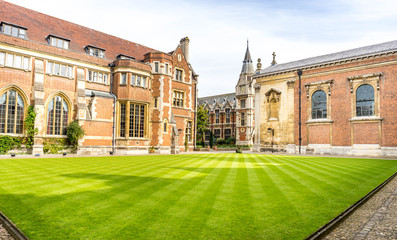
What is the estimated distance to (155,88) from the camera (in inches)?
1186

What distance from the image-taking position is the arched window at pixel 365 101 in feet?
90.1

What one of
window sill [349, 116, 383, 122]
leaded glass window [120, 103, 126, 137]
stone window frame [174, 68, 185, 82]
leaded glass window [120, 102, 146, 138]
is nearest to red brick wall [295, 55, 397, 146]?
window sill [349, 116, 383, 122]

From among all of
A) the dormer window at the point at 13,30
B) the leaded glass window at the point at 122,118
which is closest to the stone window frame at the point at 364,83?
the leaded glass window at the point at 122,118

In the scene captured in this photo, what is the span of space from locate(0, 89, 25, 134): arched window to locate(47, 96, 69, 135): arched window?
223 centimetres

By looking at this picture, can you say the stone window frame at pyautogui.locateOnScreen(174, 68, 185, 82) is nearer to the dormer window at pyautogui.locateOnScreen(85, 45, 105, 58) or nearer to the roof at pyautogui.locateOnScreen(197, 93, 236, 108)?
the dormer window at pyautogui.locateOnScreen(85, 45, 105, 58)

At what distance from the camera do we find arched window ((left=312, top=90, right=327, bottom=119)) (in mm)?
30938

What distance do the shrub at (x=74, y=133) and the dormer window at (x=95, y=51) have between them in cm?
805

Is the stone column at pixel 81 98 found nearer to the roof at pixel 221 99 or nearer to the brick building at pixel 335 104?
the brick building at pixel 335 104

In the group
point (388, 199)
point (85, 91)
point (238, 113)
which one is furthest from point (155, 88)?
point (238, 113)

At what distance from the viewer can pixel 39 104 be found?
22422 millimetres

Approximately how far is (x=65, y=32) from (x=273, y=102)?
1038 inches

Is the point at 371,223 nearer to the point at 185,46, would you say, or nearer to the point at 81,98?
the point at 81,98

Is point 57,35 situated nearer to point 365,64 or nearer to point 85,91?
point 85,91

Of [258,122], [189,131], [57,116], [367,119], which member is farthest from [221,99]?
[57,116]
